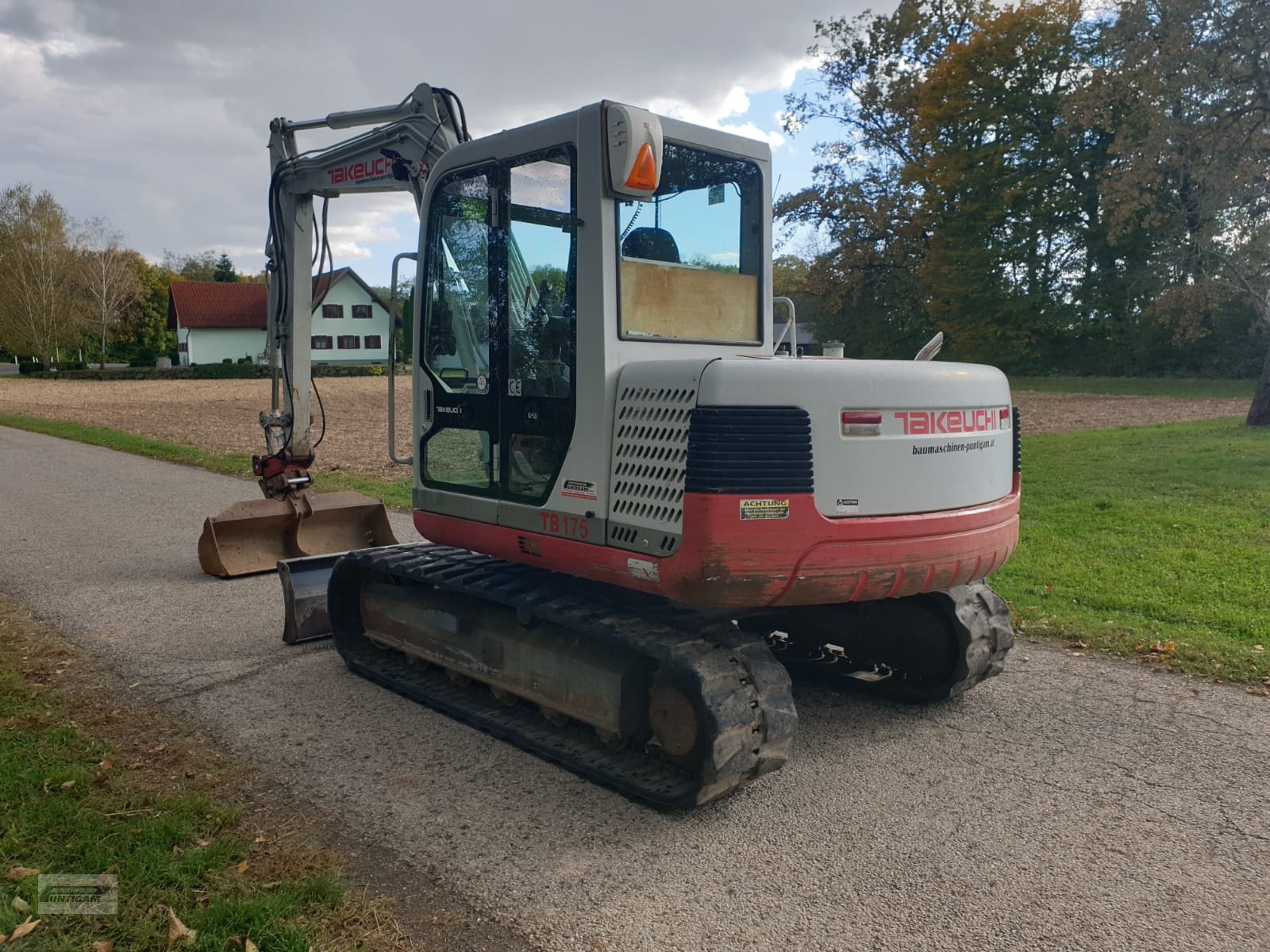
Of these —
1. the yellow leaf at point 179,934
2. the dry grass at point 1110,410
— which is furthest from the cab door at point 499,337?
the dry grass at point 1110,410

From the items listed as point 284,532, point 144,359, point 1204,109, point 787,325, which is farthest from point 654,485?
point 144,359

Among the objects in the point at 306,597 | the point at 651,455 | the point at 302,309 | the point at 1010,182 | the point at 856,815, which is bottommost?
the point at 856,815

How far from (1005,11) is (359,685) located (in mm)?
43606

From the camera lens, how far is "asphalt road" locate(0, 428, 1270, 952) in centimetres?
335

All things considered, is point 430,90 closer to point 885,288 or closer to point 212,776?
point 212,776

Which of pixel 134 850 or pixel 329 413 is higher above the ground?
pixel 329 413

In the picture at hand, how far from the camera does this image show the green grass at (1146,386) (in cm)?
3062

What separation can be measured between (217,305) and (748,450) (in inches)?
2987

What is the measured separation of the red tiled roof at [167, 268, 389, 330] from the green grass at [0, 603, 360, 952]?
67519 mm

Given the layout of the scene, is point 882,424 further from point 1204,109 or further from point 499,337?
point 1204,109

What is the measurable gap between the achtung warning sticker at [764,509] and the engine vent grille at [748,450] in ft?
0.13

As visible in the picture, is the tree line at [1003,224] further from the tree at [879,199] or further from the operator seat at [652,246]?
the operator seat at [652,246]

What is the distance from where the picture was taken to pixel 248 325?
235ft

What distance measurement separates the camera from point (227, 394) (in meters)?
41.0
